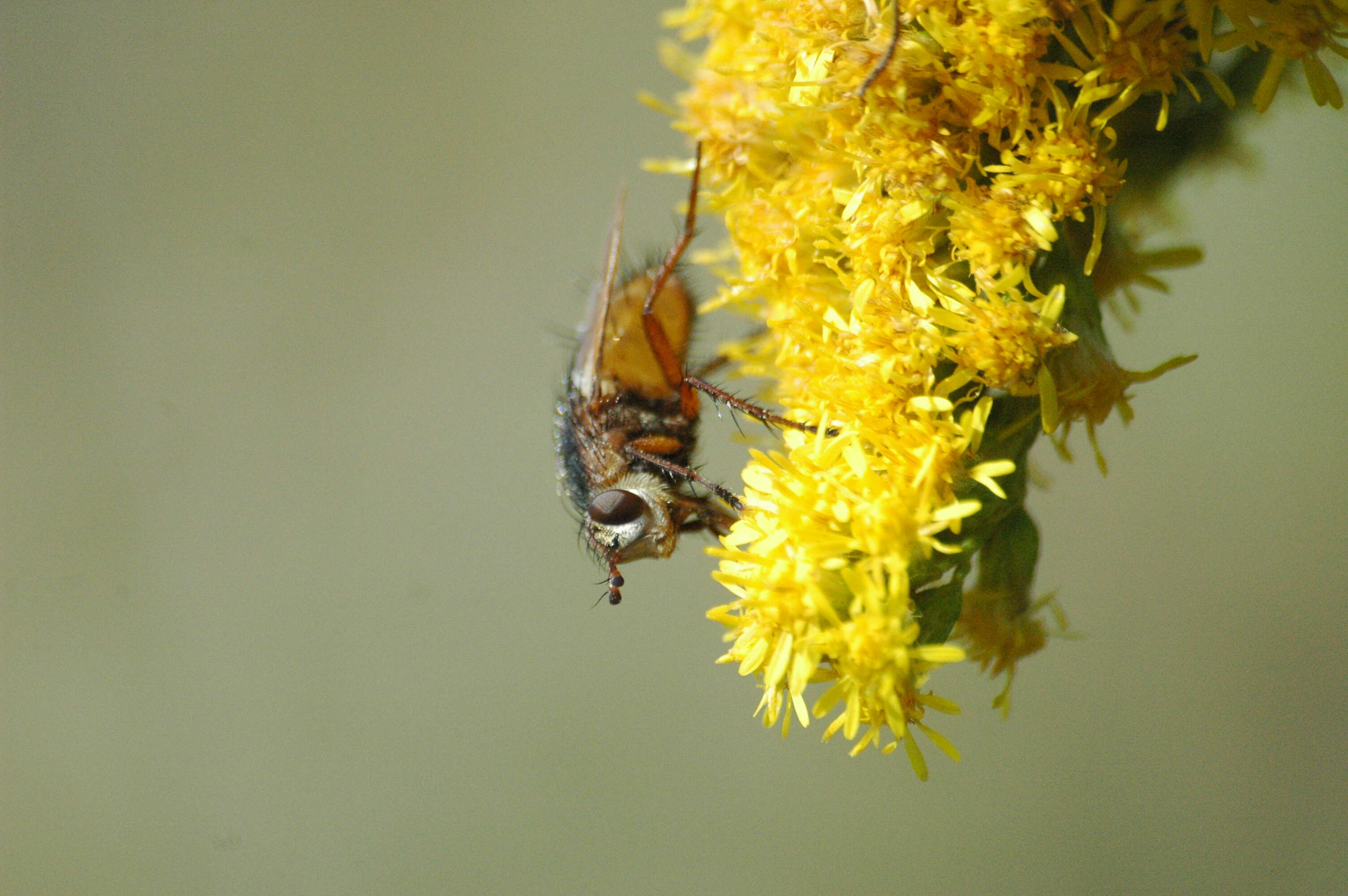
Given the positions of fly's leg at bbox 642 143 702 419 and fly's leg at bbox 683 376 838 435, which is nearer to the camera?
fly's leg at bbox 683 376 838 435

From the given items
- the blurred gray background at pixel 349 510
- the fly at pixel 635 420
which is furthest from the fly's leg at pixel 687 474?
the blurred gray background at pixel 349 510

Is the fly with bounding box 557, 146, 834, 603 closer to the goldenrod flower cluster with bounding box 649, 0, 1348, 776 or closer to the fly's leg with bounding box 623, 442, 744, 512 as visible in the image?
the fly's leg with bounding box 623, 442, 744, 512

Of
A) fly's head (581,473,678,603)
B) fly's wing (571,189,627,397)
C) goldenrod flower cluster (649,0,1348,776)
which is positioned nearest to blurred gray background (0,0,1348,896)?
fly's wing (571,189,627,397)

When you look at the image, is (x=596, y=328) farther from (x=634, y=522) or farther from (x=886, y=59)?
(x=886, y=59)

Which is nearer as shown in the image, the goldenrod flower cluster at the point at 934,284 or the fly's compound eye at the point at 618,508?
the goldenrod flower cluster at the point at 934,284

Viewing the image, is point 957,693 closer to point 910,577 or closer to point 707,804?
point 707,804

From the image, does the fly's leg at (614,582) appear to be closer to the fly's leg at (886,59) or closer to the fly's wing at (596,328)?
the fly's wing at (596,328)
